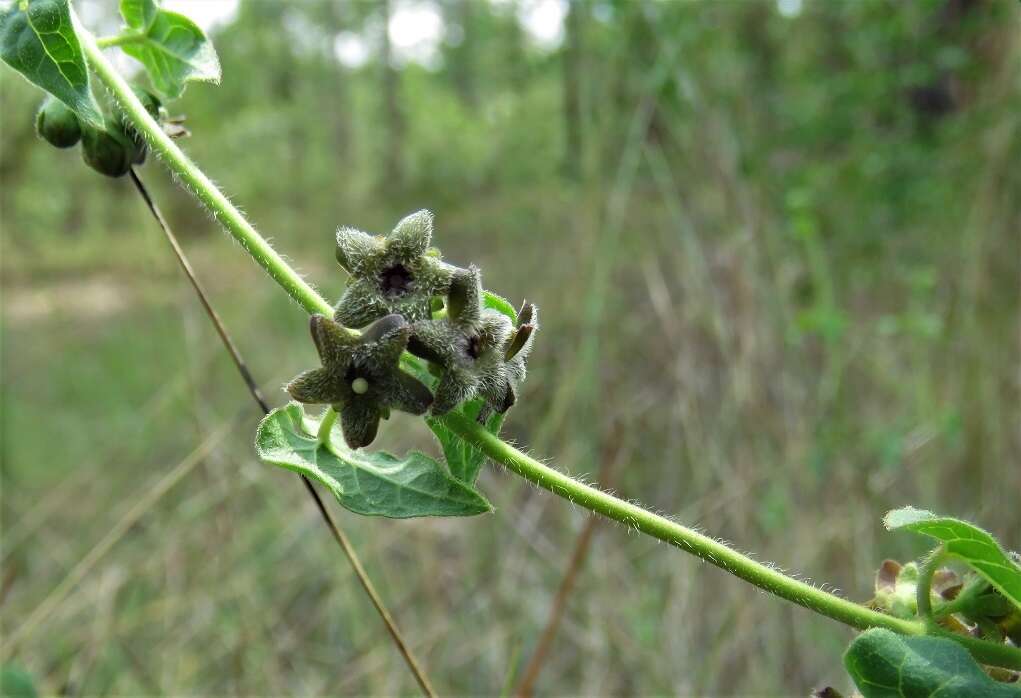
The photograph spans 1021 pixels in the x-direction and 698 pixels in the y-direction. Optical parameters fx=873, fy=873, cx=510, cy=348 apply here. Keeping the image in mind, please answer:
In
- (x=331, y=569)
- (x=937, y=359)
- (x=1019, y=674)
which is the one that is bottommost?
(x=1019, y=674)

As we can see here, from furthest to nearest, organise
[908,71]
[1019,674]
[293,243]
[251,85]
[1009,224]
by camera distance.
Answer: [251,85] → [293,243] → [908,71] → [1009,224] → [1019,674]

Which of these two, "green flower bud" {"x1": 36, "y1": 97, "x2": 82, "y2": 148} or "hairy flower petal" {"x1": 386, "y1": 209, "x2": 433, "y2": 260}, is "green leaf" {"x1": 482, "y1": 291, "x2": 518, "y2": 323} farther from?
"green flower bud" {"x1": 36, "y1": 97, "x2": 82, "y2": 148}

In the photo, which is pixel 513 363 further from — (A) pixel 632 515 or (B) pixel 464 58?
(B) pixel 464 58

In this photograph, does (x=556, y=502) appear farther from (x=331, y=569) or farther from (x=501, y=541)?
(x=331, y=569)

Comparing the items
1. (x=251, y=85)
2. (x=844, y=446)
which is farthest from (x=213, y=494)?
(x=251, y=85)

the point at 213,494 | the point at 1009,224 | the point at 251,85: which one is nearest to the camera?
the point at 1009,224

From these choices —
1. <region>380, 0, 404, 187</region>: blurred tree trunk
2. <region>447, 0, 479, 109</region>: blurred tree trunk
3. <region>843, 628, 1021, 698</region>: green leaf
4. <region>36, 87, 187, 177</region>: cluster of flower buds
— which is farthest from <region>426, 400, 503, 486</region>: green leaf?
<region>447, 0, 479, 109</region>: blurred tree trunk

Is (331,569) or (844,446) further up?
(844,446)

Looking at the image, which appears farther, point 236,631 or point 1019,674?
point 236,631
